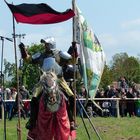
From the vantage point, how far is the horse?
33.3 feet

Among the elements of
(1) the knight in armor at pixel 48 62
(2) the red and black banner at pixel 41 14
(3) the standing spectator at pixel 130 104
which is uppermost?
(2) the red and black banner at pixel 41 14

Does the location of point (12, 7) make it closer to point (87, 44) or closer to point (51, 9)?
point (51, 9)

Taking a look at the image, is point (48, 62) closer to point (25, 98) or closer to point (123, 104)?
point (25, 98)

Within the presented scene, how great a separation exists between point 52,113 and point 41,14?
206 cm

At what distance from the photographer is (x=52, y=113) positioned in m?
10.3

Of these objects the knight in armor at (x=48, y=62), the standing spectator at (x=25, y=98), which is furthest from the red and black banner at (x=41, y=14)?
the standing spectator at (x=25, y=98)

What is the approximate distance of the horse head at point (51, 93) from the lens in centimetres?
1010

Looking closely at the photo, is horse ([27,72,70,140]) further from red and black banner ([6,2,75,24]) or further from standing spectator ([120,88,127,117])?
standing spectator ([120,88,127,117])

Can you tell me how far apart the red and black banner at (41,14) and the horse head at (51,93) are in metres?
1.31

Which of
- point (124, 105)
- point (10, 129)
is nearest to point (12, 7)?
point (10, 129)

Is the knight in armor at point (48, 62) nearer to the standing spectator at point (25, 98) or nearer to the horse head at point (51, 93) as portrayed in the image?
the horse head at point (51, 93)

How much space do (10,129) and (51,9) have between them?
20.1ft

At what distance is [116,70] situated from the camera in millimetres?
85562

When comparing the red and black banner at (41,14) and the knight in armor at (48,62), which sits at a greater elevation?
the red and black banner at (41,14)
